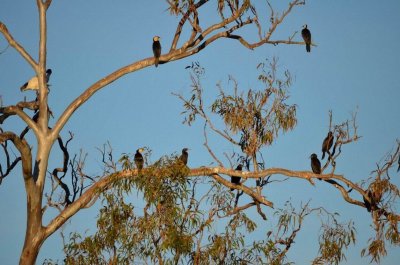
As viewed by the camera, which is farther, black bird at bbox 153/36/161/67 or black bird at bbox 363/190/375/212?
black bird at bbox 153/36/161/67

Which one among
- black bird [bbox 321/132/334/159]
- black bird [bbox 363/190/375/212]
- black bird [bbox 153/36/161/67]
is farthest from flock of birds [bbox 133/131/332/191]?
black bird [bbox 153/36/161/67]

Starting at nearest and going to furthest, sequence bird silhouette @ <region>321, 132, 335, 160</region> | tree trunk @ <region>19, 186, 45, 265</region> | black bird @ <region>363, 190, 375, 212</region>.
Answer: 1. tree trunk @ <region>19, 186, 45, 265</region>
2. black bird @ <region>363, 190, 375, 212</region>
3. bird silhouette @ <region>321, 132, 335, 160</region>

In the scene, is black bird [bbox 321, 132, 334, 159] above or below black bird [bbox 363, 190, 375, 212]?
above

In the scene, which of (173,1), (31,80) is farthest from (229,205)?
(31,80)

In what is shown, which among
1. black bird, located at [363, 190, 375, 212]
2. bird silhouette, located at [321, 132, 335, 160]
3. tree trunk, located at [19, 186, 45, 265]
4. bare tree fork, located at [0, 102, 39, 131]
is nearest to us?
tree trunk, located at [19, 186, 45, 265]

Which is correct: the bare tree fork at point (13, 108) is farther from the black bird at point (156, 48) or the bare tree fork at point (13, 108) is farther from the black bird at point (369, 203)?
the black bird at point (369, 203)

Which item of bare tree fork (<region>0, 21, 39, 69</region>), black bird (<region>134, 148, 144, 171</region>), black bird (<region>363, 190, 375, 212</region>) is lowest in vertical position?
black bird (<region>363, 190, 375, 212</region>)

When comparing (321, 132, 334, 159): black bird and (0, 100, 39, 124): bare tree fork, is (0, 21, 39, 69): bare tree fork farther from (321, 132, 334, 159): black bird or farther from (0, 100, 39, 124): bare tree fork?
(321, 132, 334, 159): black bird

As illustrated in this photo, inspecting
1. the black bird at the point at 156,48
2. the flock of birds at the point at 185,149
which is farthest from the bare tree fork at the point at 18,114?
the black bird at the point at 156,48

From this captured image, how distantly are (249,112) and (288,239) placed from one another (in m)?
2.15

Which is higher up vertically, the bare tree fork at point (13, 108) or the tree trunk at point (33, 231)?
the bare tree fork at point (13, 108)

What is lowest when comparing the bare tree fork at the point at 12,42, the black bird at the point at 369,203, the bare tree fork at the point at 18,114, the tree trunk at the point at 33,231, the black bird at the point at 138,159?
the tree trunk at the point at 33,231

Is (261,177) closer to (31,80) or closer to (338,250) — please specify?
(338,250)

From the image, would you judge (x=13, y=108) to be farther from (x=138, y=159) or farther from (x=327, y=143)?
(x=327, y=143)
